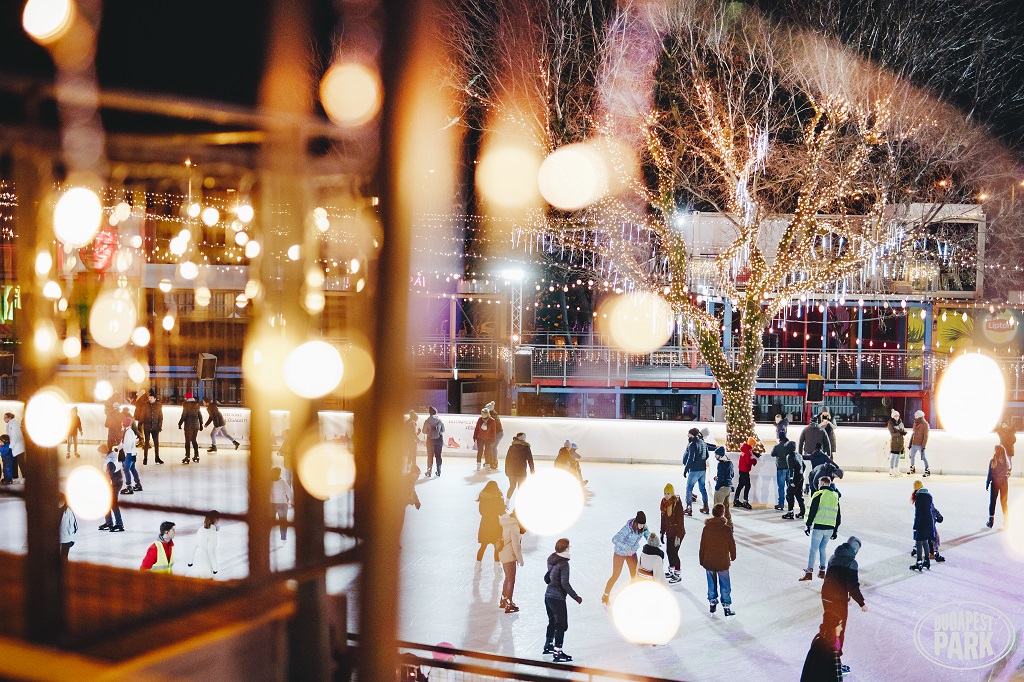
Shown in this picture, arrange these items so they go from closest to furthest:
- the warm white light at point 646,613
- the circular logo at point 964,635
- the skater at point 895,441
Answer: the circular logo at point 964,635
the warm white light at point 646,613
the skater at point 895,441

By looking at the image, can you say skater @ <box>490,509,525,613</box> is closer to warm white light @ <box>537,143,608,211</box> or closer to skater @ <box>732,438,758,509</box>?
skater @ <box>732,438,758,509</box>

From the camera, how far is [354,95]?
97.5 inches

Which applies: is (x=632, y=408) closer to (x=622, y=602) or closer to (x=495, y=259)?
(x=495, y=259)

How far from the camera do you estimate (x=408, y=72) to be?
198cm

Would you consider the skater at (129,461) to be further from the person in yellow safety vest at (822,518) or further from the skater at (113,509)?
the person in yellow safety vest at (822,518)

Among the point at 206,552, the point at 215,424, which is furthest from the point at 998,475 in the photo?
the point at 215,424

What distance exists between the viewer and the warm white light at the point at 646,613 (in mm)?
6887

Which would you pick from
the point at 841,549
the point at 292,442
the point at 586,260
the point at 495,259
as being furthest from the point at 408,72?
the point at 586,260

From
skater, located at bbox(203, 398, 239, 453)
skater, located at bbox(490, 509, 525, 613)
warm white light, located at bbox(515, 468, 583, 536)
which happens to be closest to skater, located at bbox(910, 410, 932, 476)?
warm white light, located at bbox(515, 468, 583, 536)

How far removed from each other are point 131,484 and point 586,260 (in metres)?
18.2

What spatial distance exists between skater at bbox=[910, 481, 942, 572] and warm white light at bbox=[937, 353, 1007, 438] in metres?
14.4

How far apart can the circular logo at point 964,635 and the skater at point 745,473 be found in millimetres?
4823

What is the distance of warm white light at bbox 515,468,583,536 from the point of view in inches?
443

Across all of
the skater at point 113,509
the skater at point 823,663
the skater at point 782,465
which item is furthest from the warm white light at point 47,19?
the skater at point 782,465
